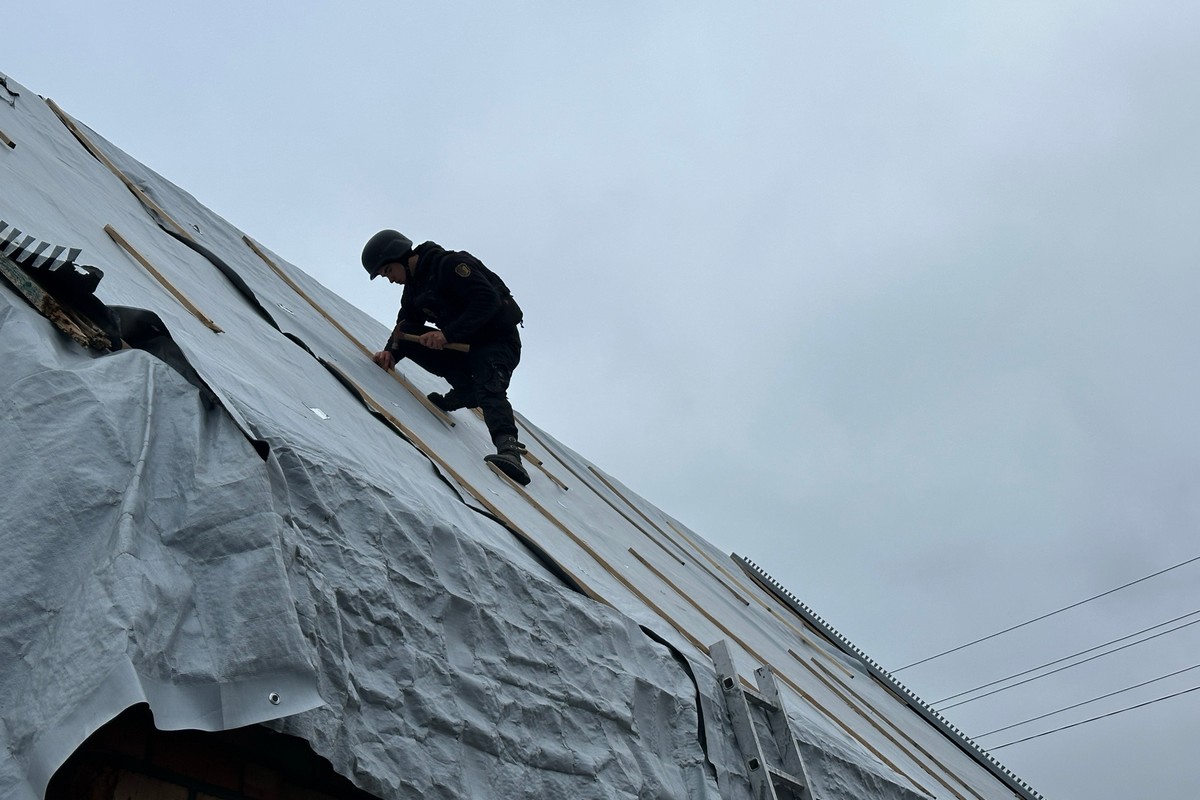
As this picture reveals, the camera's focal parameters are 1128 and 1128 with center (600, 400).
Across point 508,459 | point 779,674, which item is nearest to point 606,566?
point 508,459

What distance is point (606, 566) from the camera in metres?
4.44

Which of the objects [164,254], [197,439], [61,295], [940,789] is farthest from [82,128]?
[940,789]

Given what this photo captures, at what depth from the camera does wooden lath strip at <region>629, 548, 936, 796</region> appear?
4.67 m

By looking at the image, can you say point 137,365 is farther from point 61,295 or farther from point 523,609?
point 523,609

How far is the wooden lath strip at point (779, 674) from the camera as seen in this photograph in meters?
4.67

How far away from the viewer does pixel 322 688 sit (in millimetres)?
2131

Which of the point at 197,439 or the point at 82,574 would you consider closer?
the point at 82,574

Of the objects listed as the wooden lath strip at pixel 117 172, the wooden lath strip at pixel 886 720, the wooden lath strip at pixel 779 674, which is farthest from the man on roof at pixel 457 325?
the wooden lath strip at pixel 886 720

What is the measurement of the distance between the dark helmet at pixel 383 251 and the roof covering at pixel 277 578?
0.88 meters

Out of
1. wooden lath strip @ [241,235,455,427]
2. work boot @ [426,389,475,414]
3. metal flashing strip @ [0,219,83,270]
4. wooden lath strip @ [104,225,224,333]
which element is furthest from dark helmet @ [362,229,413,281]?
metal flashing strip @ [0,219,83,270]

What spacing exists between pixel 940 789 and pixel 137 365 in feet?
14.3

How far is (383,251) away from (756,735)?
284cm

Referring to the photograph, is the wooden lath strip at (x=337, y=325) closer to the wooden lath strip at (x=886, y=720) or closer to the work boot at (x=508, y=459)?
the work boot at (x=508, y=459)

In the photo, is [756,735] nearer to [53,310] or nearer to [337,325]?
[53,310]
